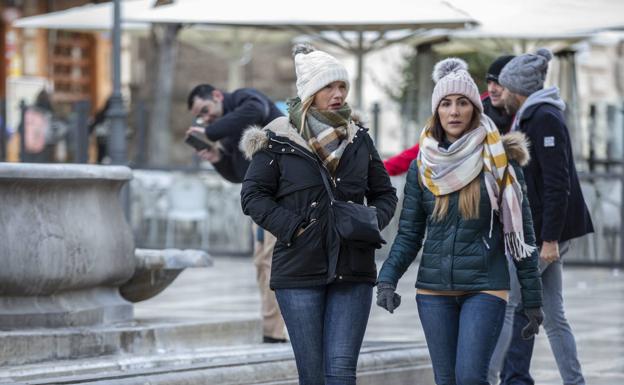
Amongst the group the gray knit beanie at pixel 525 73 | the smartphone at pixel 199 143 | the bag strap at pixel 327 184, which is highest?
the gray knit beanie at pixel 525 73

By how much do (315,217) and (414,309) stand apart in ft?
25.8

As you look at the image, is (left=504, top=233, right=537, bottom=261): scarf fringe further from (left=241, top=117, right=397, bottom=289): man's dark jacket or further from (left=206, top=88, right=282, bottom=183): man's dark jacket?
(left=206, top=88, right=282, bottom=183): man's dark jacket

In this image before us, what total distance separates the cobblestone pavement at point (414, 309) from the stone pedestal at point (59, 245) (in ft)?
3.60

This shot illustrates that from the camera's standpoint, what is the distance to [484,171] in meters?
6.52

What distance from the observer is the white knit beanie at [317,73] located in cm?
625

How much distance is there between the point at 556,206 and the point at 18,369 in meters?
2.81

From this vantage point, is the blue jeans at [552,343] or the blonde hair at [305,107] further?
the blue jeans at [552,343]

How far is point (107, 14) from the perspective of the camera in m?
21.8

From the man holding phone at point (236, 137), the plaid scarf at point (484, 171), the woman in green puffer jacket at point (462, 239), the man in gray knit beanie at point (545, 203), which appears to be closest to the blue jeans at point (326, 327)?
the woman in green puffer jacket at point (462, 239)

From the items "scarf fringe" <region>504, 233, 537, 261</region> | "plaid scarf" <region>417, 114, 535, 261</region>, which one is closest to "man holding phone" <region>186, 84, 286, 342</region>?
"plaid scarf" <region>417, 114, 535, 261</region>

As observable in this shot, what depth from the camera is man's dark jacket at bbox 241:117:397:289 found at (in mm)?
6160

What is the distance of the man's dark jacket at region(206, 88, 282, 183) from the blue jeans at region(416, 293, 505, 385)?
3229 millimetres

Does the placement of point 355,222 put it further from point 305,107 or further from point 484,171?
point 484,171

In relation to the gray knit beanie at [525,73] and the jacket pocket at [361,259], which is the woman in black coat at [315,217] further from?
the gray knit beanie at [525,73]
